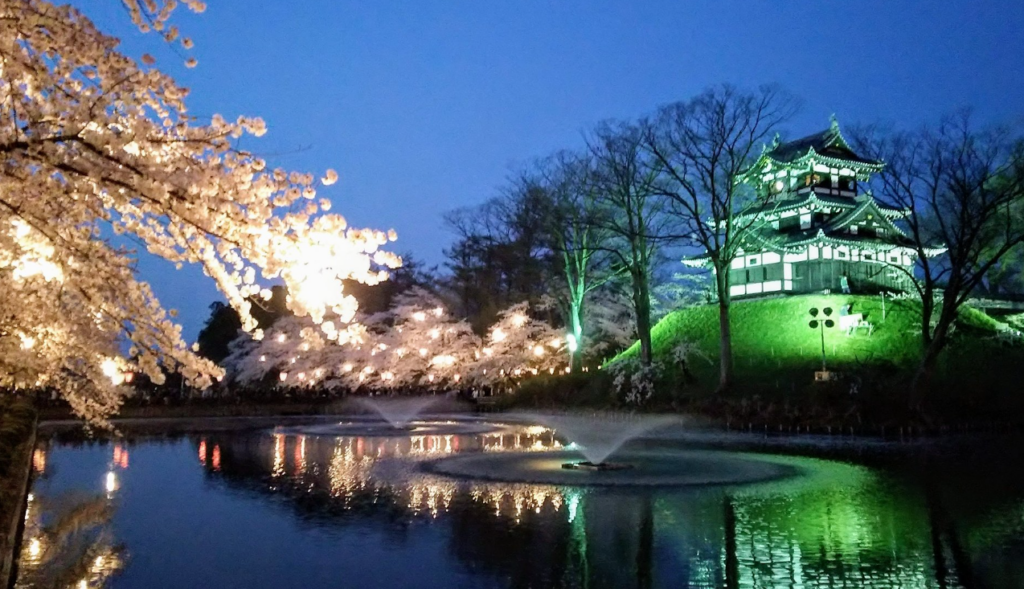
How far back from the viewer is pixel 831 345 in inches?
1594

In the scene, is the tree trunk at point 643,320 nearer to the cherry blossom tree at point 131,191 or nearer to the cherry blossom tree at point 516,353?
the cherry blossom tree at point 516,353

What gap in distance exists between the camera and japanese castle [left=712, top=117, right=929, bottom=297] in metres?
44.0

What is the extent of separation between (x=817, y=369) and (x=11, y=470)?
110ft

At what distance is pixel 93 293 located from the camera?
6699 mm

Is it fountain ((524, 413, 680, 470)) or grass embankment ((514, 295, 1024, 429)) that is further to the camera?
grass embankment ((514, 295, 1024, 429))

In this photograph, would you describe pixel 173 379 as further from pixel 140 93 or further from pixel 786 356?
pixel 140 93

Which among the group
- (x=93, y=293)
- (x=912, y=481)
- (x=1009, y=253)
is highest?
(x=1009, y=253)

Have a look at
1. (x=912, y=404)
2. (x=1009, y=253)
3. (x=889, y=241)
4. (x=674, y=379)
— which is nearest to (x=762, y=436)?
(x=912, y=404)

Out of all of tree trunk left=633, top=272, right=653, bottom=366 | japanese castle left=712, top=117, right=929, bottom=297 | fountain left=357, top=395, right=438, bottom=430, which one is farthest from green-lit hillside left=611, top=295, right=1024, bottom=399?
fountain left=357, top=395, right=438, bottom=430

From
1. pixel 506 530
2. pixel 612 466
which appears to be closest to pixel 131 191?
pixel 506 530

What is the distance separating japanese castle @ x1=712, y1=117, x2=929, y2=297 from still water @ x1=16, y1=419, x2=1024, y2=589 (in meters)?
26.3

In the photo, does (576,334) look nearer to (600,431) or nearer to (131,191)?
(600,431)

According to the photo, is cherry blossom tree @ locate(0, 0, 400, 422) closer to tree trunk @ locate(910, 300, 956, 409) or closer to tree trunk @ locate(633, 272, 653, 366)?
tree trunk @ locate(910, 300, 956, 409)

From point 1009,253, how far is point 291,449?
126 ft
